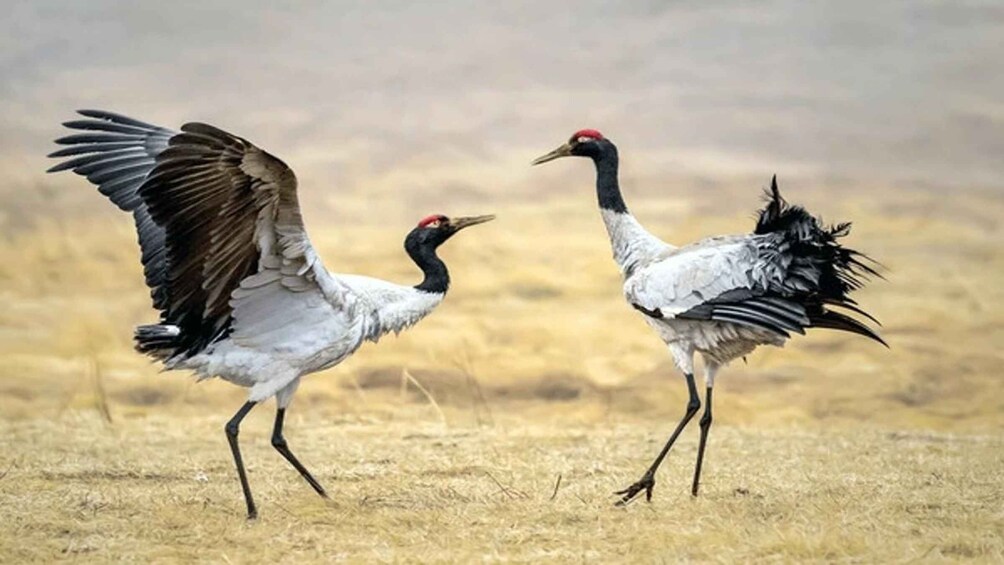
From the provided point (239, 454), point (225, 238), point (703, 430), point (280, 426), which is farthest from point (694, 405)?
point (225, 238)

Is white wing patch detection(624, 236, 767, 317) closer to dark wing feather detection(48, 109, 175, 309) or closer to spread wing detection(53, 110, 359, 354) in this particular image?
spread wing detection(53, 110, 359, 354)

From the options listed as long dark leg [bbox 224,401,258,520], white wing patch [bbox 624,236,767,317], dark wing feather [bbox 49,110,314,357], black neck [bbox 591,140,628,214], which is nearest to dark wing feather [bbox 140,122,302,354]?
dark wing feather [bbox 49,110,314,357]

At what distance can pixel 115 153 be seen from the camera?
383 inches

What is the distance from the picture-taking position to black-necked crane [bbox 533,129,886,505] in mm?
8383

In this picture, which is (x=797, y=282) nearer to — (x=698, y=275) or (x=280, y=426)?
(x=698, y=275)

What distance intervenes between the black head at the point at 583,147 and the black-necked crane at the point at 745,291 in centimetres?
104

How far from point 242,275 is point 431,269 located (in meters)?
1.60

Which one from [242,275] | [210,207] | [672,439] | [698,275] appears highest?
[698,275]

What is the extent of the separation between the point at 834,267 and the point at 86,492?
489 centimetres

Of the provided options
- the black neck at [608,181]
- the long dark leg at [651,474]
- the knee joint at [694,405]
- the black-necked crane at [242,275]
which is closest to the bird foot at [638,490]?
the long dark leg at [651,474]

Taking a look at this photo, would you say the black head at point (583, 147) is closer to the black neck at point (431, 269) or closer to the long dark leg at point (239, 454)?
the black neck at point (431, 269)

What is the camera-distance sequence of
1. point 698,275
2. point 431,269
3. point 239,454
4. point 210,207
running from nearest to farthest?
point 210,207, point 239,454, point 698,275, point 431,269

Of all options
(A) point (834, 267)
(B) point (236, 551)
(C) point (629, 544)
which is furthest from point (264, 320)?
(A) point (834, 267)

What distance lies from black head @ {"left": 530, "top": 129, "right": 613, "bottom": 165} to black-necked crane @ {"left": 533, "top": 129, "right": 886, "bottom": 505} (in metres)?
1.04
